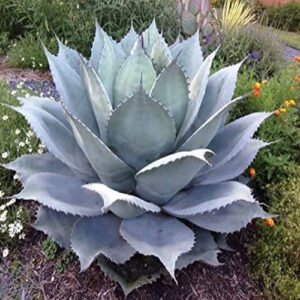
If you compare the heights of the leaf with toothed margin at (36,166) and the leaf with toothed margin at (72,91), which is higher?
the leaf with toothed margin at (72,91)

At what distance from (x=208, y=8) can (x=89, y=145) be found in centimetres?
379

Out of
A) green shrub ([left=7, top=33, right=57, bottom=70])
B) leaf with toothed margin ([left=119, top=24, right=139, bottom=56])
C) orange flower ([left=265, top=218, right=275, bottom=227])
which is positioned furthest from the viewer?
green shrub ([left=7, top=33, right=57, bottom=70])

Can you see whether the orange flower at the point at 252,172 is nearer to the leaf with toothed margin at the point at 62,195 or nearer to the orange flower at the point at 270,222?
the orange flower at the point at 270,222

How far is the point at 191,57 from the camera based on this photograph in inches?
96.0

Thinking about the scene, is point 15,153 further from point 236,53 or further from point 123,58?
point 236,53

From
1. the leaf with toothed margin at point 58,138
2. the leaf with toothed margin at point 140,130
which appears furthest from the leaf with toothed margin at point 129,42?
the leaf with toothed margin at point 140,130

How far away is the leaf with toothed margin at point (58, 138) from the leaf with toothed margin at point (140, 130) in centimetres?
21

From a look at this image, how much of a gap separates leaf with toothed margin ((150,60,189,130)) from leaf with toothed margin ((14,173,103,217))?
0.49 meters

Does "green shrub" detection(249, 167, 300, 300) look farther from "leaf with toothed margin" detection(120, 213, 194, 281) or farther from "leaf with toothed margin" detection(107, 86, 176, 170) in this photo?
"leaf with toothed margin" detection(107, 86, 176, 170)

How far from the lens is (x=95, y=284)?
2191 mm

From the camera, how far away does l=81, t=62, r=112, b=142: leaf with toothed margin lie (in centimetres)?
202

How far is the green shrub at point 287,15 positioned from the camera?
12952 mm

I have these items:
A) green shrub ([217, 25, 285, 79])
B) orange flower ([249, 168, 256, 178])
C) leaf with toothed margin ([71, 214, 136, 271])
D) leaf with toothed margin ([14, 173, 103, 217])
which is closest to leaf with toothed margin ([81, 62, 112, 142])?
leaf with toothed margin ([14, 173, 103, 217])

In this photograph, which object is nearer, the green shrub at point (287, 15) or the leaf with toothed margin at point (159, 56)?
the leaf with toothed margin at point (159, 56)
